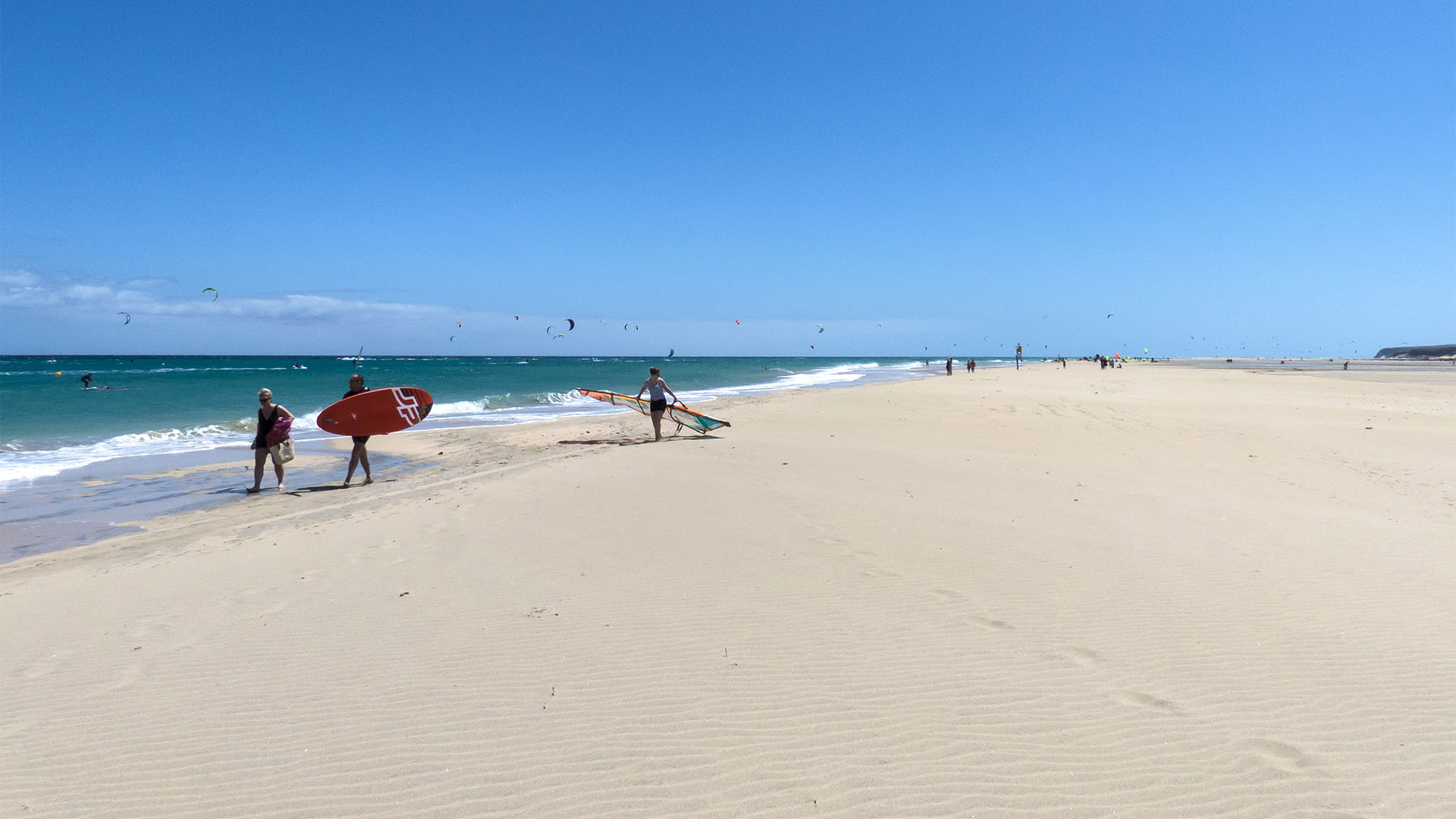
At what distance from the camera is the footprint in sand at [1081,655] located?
12.5ft

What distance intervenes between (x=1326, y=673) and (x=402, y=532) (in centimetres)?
715

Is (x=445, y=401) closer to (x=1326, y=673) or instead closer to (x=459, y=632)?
(x=459, y=632)

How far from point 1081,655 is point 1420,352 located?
171 m

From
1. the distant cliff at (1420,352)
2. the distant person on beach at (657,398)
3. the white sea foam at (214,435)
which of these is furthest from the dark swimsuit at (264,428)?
the distant cliff at (1420,352)

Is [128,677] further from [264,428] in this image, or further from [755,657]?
[264,428]

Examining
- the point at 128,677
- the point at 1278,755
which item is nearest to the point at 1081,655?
the point at 1278,755

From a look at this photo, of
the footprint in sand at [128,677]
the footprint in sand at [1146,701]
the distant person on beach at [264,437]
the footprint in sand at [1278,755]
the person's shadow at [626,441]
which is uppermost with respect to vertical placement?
the distant person on beach at [264,437]

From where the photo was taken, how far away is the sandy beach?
9.29 feet

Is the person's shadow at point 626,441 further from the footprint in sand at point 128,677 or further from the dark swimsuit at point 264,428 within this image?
the footprint in sand at point 128,677

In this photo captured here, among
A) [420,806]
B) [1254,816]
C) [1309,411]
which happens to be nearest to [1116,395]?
[1309,411]

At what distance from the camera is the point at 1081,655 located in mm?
3898

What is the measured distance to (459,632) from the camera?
4.25 m

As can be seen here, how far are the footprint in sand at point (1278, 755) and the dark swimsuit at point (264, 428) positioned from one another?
11.4 metres

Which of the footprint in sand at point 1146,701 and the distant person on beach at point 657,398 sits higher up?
the distant person on beach at point 657,398
